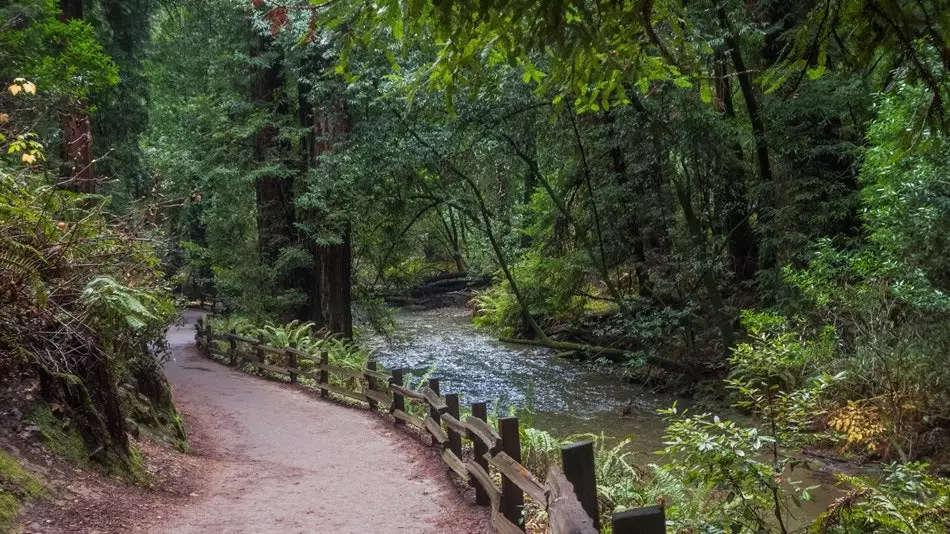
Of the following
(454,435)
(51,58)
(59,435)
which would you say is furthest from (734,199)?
(59,435)

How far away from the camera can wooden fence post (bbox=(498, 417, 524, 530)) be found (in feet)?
19.1

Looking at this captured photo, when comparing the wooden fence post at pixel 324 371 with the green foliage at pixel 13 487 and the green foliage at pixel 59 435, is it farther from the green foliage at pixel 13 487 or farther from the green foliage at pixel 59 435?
the green foliage at pixel 13 487

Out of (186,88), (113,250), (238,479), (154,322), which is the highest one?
(186,88)

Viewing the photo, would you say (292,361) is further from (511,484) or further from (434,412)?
(511,484)

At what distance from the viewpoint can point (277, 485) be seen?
791 cm

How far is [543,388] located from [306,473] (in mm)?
8923

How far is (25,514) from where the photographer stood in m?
4.95

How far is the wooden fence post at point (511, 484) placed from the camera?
5828mm

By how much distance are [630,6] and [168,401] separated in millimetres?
8488

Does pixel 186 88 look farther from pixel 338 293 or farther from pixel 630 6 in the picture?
pixel 630 6

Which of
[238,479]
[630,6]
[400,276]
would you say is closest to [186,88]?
[400,276]

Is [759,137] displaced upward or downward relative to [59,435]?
upward

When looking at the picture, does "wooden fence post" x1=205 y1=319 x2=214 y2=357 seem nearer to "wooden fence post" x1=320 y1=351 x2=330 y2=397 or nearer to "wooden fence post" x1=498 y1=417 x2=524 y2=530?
"wooden fence post" x1=320 y1=351 x2=330 y2=397

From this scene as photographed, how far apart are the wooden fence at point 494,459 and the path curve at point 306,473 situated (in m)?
0.35
